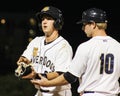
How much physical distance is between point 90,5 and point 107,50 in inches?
277

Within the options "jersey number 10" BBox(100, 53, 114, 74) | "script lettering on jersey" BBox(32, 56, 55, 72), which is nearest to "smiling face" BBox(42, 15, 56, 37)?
"script lettering on jersey" BBox(32, 56, 55, 72)

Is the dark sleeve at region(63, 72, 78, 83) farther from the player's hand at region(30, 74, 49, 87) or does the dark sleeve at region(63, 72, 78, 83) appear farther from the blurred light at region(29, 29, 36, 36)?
the blurred light at region(29, 29, 36, 36)

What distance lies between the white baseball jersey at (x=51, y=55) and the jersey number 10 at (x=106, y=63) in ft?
2.88

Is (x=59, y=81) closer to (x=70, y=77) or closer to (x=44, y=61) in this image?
(x=70, y=77)

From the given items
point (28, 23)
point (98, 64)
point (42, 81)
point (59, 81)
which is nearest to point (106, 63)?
point (98, 64)

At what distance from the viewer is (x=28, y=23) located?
13.0m

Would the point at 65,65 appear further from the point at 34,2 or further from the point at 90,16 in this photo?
the point at 34,2

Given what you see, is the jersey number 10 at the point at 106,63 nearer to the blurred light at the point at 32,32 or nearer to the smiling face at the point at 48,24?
the smiling face at the point at 48,24

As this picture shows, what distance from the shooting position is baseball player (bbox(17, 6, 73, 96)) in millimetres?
5816

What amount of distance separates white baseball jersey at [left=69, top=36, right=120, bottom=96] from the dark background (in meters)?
5.75

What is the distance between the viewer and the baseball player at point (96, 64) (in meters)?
4.92

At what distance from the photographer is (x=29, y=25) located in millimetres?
12688

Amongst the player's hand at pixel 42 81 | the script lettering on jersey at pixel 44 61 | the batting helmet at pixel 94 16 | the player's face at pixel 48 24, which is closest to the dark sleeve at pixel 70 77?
the player's hand at pixel 42 81

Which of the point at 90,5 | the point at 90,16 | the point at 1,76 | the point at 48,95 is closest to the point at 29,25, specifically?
the point at 90,5
